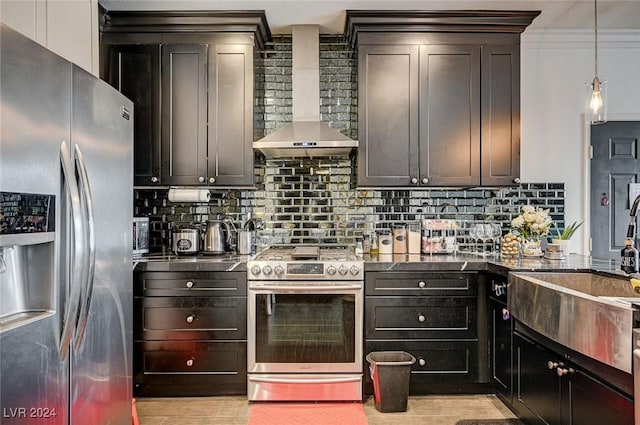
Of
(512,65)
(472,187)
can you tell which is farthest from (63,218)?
(512,65)

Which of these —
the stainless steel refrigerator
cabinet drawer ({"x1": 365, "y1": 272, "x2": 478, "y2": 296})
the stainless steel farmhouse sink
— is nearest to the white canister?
cabinet drawer ({"x1": 365, "y1": 272, "x2": 478, "y2": 296})

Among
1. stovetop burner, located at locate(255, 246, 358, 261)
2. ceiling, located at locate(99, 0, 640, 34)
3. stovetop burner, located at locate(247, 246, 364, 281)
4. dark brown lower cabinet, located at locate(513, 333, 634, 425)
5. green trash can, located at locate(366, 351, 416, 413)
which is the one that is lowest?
green trash can, located at locate(366, 351, 416, 413)

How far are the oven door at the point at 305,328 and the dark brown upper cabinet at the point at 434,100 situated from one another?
34.3 inches

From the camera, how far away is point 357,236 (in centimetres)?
365

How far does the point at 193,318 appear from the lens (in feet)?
9.71

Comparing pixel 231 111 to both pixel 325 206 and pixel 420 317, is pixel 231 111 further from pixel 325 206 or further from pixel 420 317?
pixel 420 317

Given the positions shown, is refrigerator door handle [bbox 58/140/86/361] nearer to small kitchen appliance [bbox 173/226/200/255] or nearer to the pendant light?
small kitchen appliance [bbox 173/226/200/255]

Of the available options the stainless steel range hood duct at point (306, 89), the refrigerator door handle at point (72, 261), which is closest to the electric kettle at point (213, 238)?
the stainless steel range hood duct at point (306, 89)

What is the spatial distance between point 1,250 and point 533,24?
370cm

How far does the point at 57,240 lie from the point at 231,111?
187 centimetres

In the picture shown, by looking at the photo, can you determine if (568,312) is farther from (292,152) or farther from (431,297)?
(292,152)

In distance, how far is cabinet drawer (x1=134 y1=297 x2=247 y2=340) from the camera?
2.96m

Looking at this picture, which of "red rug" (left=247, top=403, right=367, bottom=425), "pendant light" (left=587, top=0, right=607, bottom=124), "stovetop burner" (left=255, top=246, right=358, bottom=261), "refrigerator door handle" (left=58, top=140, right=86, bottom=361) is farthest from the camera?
"stovetop burner" (left=255, top=246, right=358, bottom=261)

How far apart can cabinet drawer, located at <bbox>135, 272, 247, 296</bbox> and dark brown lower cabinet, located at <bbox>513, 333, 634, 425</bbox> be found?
67.1 inches
